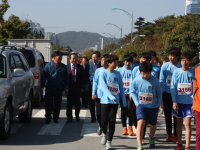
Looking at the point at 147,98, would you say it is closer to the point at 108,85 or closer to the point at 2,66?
the point at 108,85

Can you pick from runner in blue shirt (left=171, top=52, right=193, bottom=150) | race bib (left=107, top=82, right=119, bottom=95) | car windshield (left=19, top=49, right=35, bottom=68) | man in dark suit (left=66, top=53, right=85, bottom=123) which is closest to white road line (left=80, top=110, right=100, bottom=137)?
man in dark suit (left=66, top=53, right=85, bottom=123)

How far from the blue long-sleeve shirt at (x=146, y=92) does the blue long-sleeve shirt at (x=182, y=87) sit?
392mm

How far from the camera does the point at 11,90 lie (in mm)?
6074

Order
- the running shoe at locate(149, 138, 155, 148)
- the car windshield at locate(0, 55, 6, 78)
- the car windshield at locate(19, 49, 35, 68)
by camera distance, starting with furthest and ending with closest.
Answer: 1. the car windshield at locate(19, 49, 35, 68)
2. the car windshield at locate(0, 55, 6, 78)
3. the running shoe at locate(149, 138, 155, 148)

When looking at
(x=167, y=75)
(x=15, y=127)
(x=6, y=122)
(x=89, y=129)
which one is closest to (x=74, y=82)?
(x=89, y=129)

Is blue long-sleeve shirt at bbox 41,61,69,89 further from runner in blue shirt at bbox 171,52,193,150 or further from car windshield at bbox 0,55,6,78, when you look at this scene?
runner in blue shirt at bbox 171,52,193,150

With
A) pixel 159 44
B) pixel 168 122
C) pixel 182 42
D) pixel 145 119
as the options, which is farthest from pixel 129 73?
pixel 159 44

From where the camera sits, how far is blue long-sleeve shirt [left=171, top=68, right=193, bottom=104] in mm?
5584

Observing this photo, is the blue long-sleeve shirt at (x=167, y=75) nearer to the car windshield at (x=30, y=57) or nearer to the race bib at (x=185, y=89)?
the race bib at (x=185, y=89)

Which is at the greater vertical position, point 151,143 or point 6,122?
point 6,122

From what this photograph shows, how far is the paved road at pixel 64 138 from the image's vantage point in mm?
5711

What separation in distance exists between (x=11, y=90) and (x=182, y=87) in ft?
11.3

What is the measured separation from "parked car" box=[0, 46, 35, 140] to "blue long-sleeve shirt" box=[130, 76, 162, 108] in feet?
8.13

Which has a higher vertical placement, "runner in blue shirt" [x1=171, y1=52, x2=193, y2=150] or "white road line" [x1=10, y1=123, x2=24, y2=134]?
"runner in blue shirt" [x1=171, y1=52, x2=193, y2=150]
